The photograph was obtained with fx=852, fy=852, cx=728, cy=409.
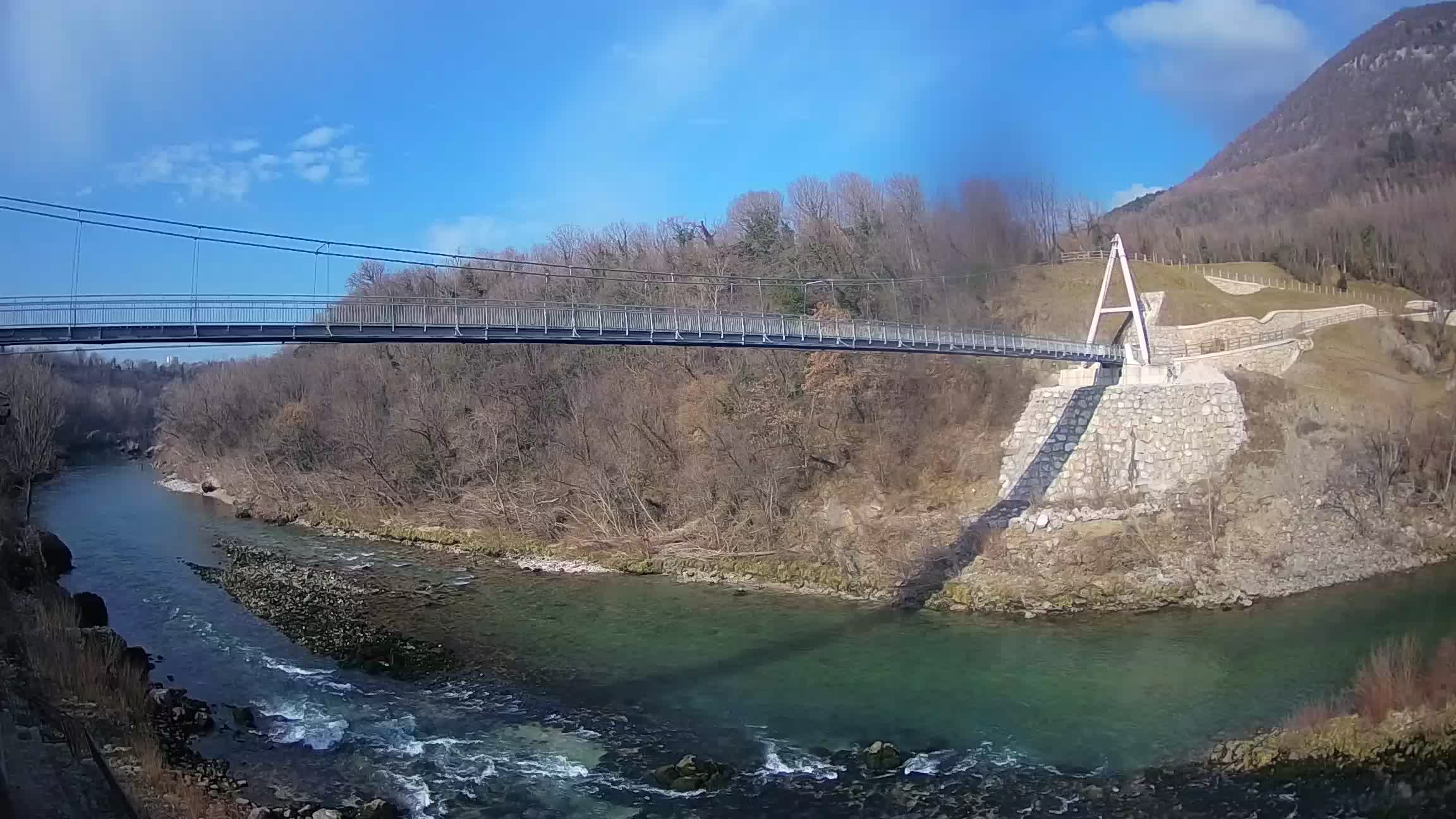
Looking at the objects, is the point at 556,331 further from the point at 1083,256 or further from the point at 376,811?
the point at 1083,256

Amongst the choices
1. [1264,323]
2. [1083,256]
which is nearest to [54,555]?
[1264,323]

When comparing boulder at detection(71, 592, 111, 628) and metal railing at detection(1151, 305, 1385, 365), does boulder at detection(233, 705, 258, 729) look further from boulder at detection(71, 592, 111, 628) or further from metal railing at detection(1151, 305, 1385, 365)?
metal railing at detection(1151, 305, 1385, 365)

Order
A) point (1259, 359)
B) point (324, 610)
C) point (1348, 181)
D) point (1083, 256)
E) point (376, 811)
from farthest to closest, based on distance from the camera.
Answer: point (1348, 181), point (1083, 256), point (1259, 359), point (324, 610), point (376, 811)

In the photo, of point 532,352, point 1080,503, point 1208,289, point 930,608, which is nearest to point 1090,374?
point 1080,503

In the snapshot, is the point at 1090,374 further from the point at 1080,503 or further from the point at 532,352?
the point at 532,352

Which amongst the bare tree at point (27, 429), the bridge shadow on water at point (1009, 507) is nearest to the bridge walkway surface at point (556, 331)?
the bridge shadow on water at point (1009, 507)

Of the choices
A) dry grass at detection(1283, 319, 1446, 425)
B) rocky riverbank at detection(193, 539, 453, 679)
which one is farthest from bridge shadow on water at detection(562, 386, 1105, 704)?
dry grass at detection(1283, 319, 1446, 425)
